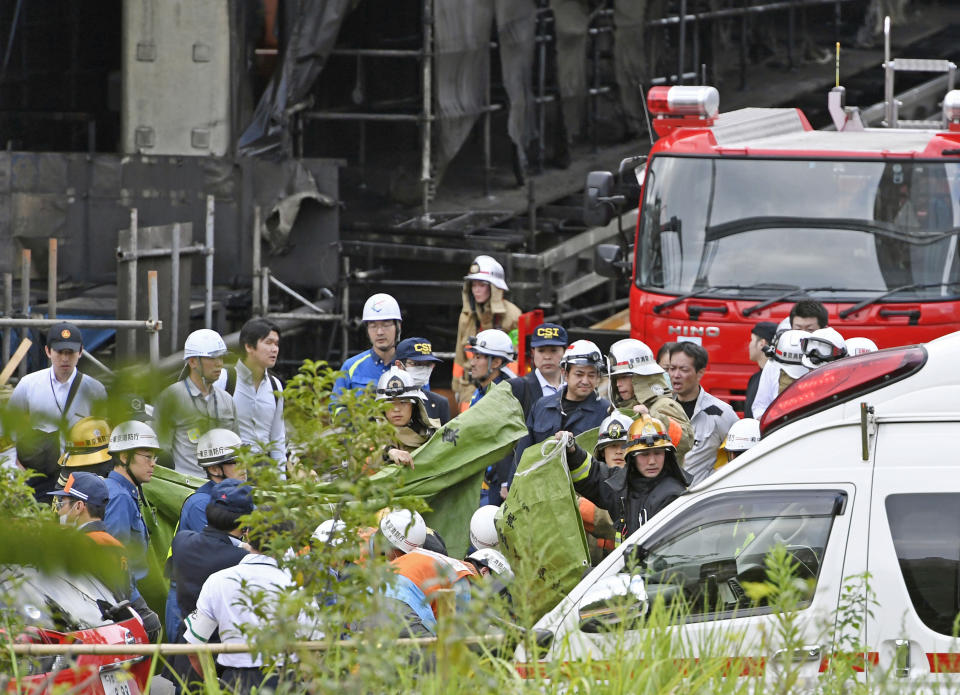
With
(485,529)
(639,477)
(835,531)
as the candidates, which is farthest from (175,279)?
(835,531)

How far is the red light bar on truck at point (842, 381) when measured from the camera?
16.7 ft

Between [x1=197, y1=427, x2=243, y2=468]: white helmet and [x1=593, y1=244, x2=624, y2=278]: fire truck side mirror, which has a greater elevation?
[x1=197, y1=427, x2=243, y2=468]: white helmet

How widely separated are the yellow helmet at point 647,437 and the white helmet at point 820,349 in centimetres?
176

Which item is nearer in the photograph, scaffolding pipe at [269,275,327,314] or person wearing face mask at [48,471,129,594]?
person wearing face mask at [48,471,129,594]

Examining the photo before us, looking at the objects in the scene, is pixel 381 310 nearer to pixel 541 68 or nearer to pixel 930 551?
pixel 930 551

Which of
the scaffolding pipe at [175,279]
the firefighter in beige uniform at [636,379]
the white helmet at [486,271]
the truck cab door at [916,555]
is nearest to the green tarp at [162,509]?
the firefighter in beige uniform at [636,379]

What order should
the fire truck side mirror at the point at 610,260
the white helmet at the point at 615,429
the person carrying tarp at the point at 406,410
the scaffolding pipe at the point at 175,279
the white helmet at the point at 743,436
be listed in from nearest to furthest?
the white helmet at the point at 615,429 → the white helmet at the point at 743,436 → the person carrying tarp at the point at 406,410 → the fire truck side mirror at the point at 610,260 → the scaffolding pipe at the point at 175,279

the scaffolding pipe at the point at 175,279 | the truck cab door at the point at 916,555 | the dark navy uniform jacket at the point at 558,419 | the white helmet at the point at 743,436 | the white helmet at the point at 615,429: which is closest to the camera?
the truck cab door at the point at 916,555

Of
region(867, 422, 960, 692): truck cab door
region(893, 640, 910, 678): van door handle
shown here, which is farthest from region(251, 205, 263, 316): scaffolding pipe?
region(893, 640, 910, 678): van door handle

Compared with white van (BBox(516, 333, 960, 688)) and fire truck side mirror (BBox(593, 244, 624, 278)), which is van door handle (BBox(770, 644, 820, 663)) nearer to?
white van (BBox(516, 333, 960, 688))

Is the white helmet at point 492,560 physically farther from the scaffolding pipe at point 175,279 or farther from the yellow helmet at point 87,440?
the scaffolding pipe at point 175,279

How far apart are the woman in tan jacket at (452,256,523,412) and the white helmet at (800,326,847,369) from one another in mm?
3340

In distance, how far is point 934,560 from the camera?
4.75 m

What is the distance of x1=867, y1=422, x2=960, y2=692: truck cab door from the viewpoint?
4.69 m
